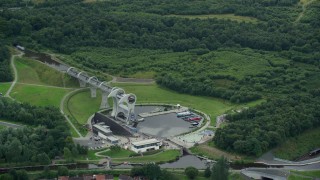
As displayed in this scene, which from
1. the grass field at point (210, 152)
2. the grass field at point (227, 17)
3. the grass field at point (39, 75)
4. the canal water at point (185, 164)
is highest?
the grass field at point (227, 17)

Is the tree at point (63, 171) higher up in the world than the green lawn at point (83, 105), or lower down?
lower down

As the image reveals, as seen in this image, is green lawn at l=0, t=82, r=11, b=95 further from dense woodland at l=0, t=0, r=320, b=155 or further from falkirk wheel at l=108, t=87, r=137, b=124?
falkirk wheel at l=108, t=87, r=137, b=124

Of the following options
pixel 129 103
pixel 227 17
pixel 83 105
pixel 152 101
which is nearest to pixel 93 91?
pixel 83 105

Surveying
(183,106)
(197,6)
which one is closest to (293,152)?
(183,106)

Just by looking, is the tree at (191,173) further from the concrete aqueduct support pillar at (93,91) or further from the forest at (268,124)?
the concrete aqueduct support pillar at (93,91)

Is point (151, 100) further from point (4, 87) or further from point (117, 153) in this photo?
point (117, 153)

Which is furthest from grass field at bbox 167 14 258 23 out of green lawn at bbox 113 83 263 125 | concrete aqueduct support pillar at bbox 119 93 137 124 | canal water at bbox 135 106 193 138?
concrete aqueduct support pillar at bbox 119 93 137 124

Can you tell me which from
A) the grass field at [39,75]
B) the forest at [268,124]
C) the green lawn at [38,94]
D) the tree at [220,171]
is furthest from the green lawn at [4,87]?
the tree at [220,171]

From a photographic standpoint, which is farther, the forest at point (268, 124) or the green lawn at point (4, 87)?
the green lawn at point (4, 87)
